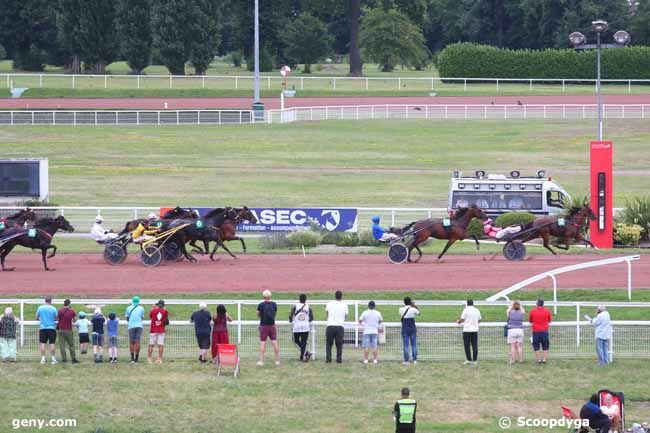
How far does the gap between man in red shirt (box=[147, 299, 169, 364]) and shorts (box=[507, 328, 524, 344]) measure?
475 cm

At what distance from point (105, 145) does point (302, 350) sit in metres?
34.6

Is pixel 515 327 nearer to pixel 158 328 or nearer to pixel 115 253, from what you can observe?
pixel 158 328

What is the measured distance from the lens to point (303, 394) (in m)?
15.4

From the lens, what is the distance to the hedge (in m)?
72.6

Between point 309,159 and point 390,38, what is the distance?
1432 inches

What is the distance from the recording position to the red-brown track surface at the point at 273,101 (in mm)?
60594

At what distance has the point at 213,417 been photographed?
14352 mm

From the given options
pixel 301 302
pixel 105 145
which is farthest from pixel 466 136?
pixel 301 302

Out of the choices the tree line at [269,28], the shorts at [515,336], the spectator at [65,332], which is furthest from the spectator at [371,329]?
the tree line at [269,28]

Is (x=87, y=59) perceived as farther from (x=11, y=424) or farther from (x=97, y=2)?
(x=11, y=424)

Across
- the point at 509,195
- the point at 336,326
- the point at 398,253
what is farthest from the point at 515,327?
the point at 509,195

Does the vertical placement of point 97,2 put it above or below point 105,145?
above

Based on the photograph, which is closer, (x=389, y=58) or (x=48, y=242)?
(x=48, y=242)

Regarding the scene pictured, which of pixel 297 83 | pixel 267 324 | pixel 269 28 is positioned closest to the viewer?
pixel 267 324
